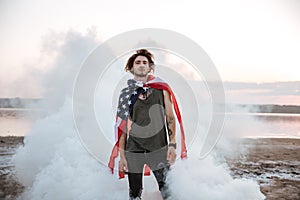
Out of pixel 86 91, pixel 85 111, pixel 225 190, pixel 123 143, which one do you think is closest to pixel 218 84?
pixel 123 143

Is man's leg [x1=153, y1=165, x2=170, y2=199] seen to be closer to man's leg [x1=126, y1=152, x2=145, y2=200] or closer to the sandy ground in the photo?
man's leg [x1=126, y1=152, x2=145, y2=200]

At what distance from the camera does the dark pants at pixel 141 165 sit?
332cm

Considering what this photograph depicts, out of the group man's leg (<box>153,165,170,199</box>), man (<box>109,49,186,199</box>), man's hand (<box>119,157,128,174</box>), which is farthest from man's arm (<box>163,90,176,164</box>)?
man's hand (<box>119,157,128,174</box>)

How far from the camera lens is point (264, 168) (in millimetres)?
7449

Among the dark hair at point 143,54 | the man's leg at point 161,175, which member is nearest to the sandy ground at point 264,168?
the man's leg at point 161,175

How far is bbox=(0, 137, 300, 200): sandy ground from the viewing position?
17.8ft

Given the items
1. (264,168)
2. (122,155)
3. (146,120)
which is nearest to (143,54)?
(146,120)

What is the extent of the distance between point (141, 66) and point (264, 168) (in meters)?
5.41

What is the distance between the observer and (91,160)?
5.16m

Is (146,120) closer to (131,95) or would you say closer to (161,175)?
(131,95)

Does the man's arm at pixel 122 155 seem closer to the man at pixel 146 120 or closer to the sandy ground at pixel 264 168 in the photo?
the man at pixel 146 120

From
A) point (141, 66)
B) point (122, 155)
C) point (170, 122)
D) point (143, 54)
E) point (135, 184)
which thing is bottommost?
point (135, 184)

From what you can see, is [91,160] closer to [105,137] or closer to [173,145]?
[105,137]

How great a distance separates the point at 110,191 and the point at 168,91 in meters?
2.17
